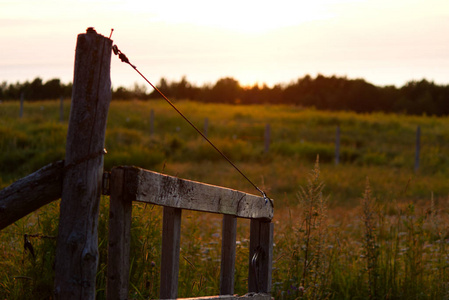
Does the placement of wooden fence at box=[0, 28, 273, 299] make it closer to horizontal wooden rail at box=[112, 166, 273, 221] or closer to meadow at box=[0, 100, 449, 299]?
horizontal wooden rail at box=[112, 166, 273, 221]

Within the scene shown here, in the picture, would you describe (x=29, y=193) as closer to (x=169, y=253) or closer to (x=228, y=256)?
(x=169, y=253)

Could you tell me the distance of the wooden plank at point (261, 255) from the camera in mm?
4180

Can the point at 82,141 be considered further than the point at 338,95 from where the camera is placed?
No

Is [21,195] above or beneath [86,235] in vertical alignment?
above

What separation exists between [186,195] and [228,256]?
1.04 m

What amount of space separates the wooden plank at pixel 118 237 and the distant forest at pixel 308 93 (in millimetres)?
36057

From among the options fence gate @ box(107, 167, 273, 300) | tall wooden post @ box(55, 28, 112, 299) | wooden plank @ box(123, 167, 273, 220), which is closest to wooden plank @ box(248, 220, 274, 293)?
fence gate @ box(107, 167, 273, 300)

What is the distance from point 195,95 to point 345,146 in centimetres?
3148

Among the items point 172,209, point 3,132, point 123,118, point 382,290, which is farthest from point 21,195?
point 123,118

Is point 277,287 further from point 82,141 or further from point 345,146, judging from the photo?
point 345,146

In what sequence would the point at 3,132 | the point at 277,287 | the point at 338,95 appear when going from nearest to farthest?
the point at 277,287 → the point at 3,132 → the point at 338,95

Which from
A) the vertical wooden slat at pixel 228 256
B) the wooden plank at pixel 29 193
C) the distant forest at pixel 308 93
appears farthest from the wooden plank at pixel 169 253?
the distant forest at pixel 308 93

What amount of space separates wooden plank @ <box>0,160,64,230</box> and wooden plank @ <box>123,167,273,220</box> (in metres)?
0.30

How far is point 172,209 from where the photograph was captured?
2.79 m
